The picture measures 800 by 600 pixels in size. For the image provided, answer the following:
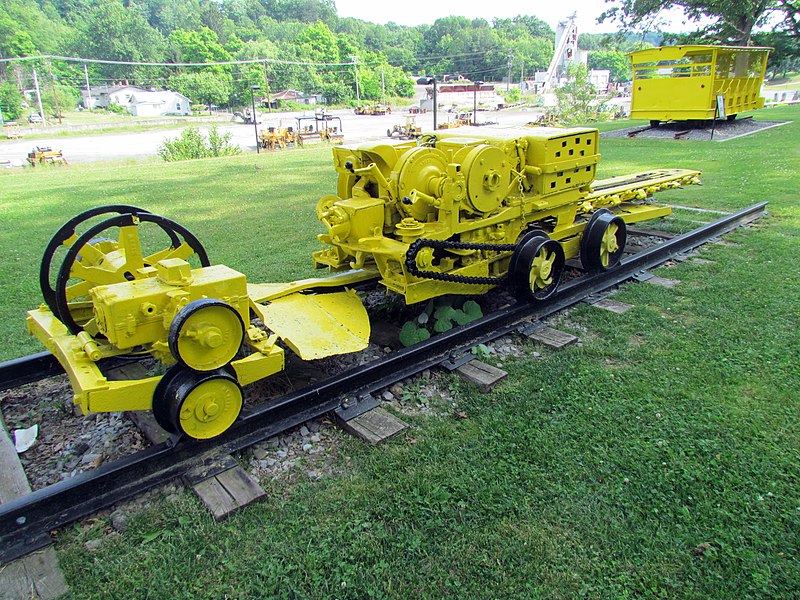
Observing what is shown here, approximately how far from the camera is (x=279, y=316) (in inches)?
198

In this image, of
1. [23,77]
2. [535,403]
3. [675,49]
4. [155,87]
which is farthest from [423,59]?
[535,403]

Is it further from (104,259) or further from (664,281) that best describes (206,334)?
(664,281)

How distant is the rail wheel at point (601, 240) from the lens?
6973 millimetres

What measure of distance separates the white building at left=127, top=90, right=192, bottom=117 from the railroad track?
99.0m

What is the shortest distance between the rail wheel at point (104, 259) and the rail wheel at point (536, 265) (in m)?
3.15

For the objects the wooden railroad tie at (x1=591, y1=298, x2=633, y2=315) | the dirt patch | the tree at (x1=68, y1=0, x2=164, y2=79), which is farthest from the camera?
the tree at (x1=68, y1=0, x2=164, y2=79)

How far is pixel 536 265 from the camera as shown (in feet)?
20.2

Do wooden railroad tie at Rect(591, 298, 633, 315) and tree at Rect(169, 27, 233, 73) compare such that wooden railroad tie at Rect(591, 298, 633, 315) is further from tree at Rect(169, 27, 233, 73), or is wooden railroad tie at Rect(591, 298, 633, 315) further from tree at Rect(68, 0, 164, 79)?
tree at Rect(68, 0, 164, 79)

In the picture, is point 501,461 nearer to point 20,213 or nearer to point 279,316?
point 279,316

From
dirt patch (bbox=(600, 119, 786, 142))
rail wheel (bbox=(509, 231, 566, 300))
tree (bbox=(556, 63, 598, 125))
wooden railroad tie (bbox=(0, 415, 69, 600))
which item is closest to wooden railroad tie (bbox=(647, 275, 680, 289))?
rail wheel (bbox=(509, 231, 566, 300))

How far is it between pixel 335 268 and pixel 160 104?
10124 centimetres

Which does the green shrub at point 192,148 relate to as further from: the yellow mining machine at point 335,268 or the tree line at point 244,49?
the tree line at point 244,49

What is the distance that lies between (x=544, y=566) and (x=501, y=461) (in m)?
0.91

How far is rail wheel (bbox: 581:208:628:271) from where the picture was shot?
6973 mm
